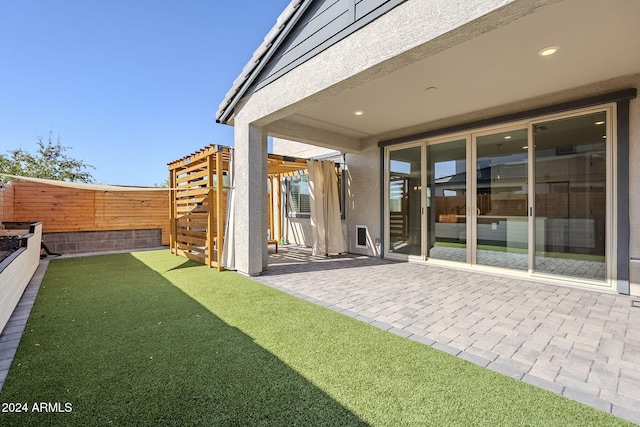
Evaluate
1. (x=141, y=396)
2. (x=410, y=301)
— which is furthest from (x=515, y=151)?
(x=141, y=396)

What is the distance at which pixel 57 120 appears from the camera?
635 inches

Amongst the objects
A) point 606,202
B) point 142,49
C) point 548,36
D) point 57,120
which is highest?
point 142,49

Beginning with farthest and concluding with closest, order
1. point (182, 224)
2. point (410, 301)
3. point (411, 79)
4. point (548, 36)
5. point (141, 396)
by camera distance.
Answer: point (182, 224), point (411, 79), point (410, 301), point (548, 36), point (141, 396)

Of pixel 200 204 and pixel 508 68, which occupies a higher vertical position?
pixel 508 68

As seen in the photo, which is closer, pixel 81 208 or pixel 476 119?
pixel 476 119

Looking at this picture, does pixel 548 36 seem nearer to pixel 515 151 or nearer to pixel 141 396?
pixel 515 151

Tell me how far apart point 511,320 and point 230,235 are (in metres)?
4.84

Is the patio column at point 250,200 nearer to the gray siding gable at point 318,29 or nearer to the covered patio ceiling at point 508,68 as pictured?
the covered patio ceiling at point 508,68

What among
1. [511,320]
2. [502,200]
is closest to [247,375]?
[511,320]

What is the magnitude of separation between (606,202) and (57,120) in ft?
77.9

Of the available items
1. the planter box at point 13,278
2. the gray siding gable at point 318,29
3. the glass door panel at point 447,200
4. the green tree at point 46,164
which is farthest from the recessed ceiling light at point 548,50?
the green tree at point 46,164

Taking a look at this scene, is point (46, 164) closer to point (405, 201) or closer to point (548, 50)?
point (405, 201)

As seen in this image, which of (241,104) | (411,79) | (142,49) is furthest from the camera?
(142,49)

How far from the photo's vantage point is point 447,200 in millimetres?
6027
